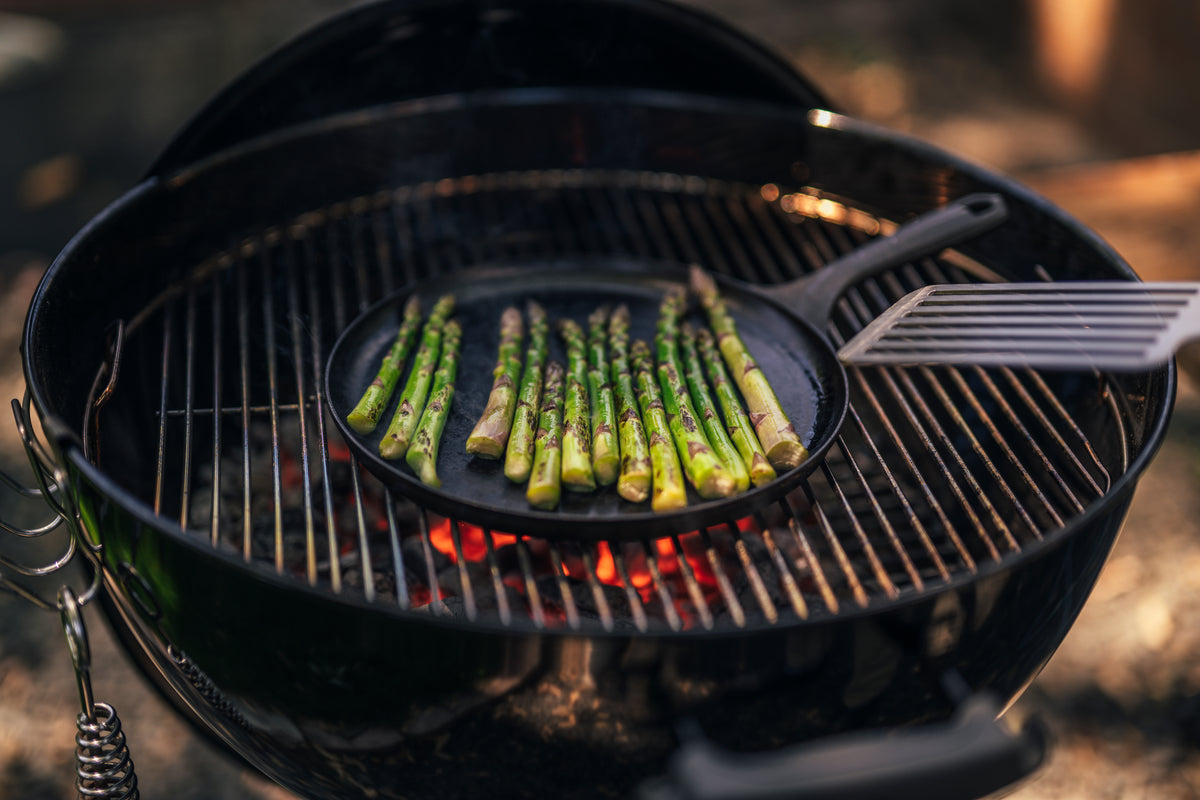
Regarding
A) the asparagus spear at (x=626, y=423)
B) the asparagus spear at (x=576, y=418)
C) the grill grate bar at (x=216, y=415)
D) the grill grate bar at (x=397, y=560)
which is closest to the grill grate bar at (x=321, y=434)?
the grill grate bar at (x=397, y=560)

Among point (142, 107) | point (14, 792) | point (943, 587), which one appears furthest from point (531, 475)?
point (142, 107)

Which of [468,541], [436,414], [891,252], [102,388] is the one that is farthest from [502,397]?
[891,252]

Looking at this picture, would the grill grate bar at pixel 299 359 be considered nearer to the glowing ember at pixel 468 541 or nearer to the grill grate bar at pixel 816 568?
the glowing ember at pixel 468 541

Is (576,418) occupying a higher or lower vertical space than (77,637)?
lower

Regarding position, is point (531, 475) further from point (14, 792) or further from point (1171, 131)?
point (1171, 131)

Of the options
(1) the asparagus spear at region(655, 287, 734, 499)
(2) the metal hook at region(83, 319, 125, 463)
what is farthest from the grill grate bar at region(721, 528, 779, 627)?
(2) the metal hook at region(83, 319, 125, 463)

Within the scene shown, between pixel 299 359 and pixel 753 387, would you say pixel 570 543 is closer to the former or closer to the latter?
pixel 753 387
